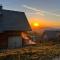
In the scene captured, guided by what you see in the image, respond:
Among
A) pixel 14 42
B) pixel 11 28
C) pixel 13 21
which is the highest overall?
pixel 13 21

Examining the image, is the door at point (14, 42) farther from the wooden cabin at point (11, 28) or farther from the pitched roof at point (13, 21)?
the pitched roof at point (13, 21)

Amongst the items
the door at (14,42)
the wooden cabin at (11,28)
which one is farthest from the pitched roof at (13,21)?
the door at (14,42)

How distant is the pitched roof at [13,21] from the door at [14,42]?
119 centimetres

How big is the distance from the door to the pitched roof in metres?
1.19

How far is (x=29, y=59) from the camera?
470 inches

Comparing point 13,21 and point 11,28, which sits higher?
point 13,21

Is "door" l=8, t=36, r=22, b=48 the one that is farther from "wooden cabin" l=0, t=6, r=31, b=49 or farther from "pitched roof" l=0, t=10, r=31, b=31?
"pitched roof" l=0, t=10, r=31, b=31

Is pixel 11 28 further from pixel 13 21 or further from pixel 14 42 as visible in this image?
pixel 14 42

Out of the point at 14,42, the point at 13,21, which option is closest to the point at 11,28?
the point at 13,21

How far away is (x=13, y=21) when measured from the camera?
72.0 ft

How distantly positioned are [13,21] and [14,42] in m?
2.78

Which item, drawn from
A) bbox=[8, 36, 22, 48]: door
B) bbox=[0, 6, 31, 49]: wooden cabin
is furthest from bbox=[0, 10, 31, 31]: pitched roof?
bbox=[8, 36, 22, 48]: door

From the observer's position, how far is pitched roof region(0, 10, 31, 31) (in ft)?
68.0

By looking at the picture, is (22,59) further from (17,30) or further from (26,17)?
(26,17)
